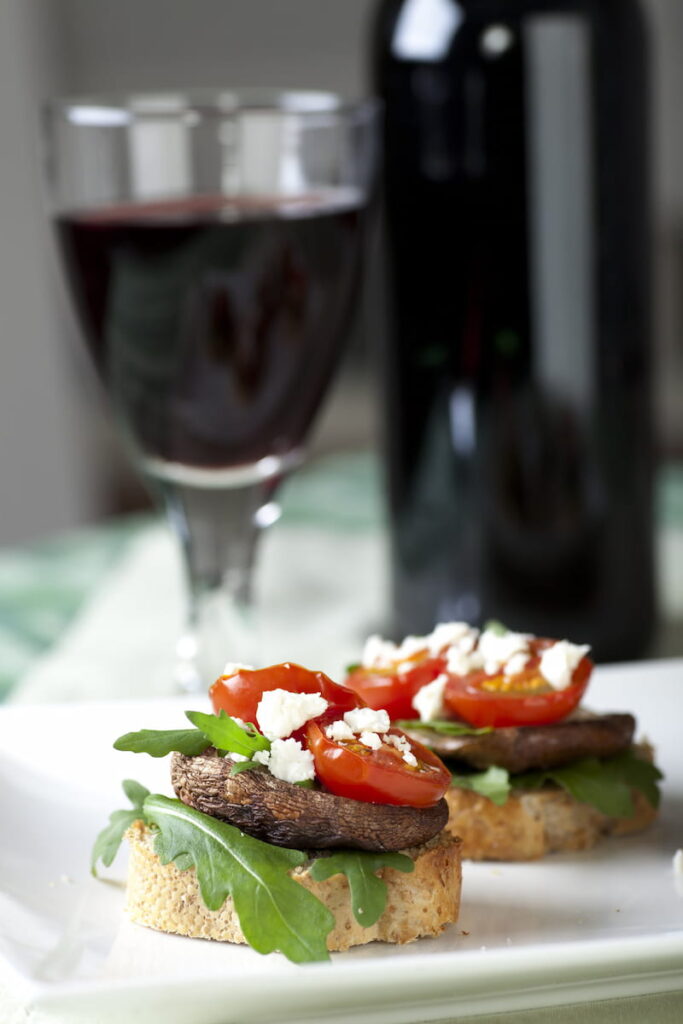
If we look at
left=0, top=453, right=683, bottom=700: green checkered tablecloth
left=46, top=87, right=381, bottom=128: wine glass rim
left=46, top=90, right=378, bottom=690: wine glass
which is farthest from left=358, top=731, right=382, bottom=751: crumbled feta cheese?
left=0, top=453, right=683, bottom=700: green checkered tablecloth

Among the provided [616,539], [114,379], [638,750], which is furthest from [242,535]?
[638,750]

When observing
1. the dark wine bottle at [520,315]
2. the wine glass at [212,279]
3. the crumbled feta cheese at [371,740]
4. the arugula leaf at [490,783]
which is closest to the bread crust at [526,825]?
the arugula leaf at [490,783]

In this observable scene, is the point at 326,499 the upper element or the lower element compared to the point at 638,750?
lower

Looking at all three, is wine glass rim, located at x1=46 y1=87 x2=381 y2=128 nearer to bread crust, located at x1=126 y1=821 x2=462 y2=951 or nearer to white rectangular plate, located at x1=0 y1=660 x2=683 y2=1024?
white rectangular plate, located at x1=0 y1=660 x2=683 y2=1024

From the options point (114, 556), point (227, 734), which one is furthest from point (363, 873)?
point (114, 556)

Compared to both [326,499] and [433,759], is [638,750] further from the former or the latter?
[326,499]

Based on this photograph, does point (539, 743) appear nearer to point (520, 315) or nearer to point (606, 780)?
point (606, 780)
